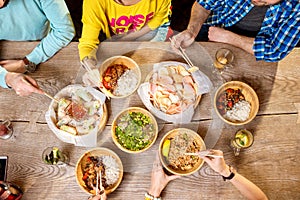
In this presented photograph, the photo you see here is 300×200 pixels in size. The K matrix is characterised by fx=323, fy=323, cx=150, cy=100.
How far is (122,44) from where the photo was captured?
1.72 m

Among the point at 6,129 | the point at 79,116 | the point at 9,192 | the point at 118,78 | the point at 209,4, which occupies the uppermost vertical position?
the point at 209,4

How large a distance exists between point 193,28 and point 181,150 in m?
0.72

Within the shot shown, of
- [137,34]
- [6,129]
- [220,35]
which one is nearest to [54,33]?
[137,34]

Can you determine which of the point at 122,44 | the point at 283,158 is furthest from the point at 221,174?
the point at 122,44

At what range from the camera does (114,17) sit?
5.92ft

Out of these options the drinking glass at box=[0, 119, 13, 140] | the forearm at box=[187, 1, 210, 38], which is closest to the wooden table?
the drinking glass at box=[0, 119, 13, 140]

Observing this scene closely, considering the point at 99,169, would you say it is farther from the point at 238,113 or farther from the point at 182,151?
the point at 238,113

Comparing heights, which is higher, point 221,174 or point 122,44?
point 122,44

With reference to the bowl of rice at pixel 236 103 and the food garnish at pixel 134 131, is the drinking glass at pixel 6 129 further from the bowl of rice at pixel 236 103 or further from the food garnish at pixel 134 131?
the bowl of rice at pixel 236 103

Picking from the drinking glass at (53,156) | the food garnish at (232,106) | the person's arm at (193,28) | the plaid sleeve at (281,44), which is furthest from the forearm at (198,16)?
the drinking glass at (53,156)

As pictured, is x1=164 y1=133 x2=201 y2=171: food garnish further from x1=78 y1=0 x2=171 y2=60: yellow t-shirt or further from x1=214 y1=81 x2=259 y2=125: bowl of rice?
x1=78 y1=0 x2=171 y2=60: yellow t-shirt

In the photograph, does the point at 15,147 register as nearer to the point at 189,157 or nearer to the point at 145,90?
the point at 145,90

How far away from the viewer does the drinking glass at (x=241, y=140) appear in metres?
1.59

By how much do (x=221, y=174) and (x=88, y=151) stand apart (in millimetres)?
653
